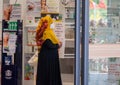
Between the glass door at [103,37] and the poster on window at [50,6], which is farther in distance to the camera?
the poster on window at [50,6]

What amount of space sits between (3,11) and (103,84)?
255cm

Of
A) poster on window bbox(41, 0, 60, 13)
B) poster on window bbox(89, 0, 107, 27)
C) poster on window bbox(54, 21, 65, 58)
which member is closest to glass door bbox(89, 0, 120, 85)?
poster on window bbox(89, 0, 107, 27)

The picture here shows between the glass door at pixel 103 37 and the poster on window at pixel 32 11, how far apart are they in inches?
88.4

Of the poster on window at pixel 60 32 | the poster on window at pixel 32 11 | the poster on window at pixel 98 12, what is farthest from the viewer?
the poster on window at pixel 32 11

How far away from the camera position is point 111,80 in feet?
6.93

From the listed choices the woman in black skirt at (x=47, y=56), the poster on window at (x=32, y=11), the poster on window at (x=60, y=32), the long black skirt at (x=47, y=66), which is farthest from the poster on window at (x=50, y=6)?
the long black skirt at (x=47, y=66)

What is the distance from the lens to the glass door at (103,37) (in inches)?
79.4

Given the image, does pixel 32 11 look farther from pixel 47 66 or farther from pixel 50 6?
pixel 47 66

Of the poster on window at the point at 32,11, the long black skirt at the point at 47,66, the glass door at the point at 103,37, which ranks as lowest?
the long black skirt at the point at 47,66

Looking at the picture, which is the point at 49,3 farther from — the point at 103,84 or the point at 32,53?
the point at 103,84

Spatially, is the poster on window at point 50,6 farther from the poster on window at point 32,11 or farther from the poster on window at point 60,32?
the poster on window at point 60,32

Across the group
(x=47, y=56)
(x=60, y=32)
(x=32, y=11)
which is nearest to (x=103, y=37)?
(x=47, y=56)

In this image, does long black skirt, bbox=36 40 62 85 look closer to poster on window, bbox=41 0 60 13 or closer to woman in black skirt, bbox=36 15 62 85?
woman in black skirt, bbox=36 15 62 85

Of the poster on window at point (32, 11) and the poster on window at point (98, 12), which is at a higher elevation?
the poster on window at point (32, 11)
